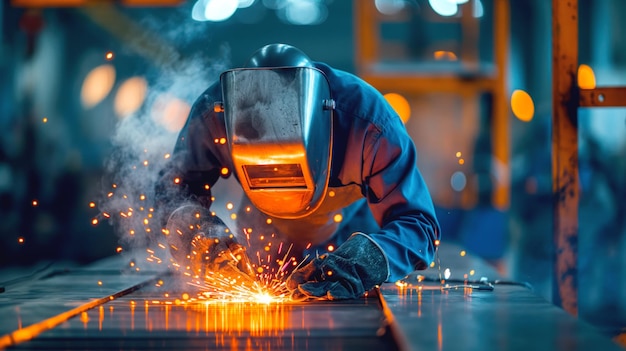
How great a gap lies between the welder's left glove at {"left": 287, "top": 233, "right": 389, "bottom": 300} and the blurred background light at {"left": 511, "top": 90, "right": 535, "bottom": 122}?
14.0 feet

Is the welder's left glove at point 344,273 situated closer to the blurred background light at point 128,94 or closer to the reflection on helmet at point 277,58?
the reflection on helmet at point 277,58

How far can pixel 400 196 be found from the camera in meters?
1.91

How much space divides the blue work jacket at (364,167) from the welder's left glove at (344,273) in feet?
0.13

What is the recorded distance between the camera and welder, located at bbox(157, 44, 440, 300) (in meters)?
1.66

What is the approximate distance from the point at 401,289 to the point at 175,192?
0.77 meters

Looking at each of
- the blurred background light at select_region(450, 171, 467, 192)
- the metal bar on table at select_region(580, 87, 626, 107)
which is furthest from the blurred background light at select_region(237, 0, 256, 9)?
the metal bar on table at select_region(580, 87, 626, 107)

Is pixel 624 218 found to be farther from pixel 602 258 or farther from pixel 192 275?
pixel 192 275

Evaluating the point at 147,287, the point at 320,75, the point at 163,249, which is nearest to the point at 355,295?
the point at 320,75

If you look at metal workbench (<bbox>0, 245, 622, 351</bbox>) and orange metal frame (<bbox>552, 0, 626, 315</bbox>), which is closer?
metal workbench (<bbox>0, 245, 622, 351</bbox>)

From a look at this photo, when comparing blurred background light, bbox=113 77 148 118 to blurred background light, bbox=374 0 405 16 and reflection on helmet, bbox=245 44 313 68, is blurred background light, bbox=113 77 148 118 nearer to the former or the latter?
blurred background light, bbox=374 0 405 16

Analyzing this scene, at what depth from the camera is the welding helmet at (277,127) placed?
5.39ft

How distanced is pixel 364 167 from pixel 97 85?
4.76 meters

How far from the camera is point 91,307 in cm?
168

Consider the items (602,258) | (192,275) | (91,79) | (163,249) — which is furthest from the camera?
(91,79)
